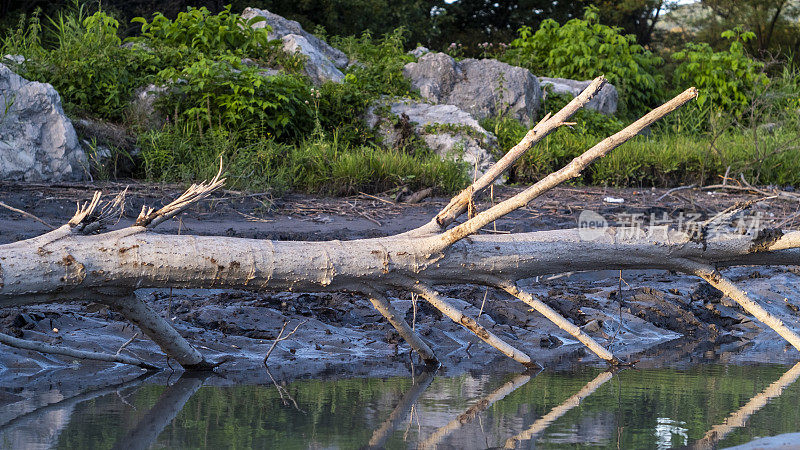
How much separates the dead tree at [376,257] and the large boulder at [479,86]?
6.80 meters

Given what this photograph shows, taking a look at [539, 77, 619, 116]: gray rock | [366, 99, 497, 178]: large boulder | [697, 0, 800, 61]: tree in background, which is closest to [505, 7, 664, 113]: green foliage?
[539, 77, 619, 116]: gray rock

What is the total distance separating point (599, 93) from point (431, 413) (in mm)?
9189

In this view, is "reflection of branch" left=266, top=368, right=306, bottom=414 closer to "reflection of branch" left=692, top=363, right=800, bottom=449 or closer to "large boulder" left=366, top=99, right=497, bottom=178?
"reflection of branch" left=692, top=363, right=800, bottom=449

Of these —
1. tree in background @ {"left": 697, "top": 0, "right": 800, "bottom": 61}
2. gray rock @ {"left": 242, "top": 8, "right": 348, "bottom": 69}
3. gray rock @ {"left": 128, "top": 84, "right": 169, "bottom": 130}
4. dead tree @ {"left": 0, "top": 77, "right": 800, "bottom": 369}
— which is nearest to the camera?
dead tree @ {"left": 0, "top": 77, "right": 800, "bottom": 369}

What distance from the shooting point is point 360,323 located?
4145 millimetres

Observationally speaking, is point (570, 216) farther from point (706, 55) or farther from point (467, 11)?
point (467, 11)

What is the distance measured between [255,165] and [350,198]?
37.2 inches

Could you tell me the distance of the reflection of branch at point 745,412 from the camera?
2.24m

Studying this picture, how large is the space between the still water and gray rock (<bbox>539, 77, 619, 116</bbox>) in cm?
805

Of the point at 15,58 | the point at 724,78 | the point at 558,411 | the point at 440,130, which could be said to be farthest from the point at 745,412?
the point at 724,78

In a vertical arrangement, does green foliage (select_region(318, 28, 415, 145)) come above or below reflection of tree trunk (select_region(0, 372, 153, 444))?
above

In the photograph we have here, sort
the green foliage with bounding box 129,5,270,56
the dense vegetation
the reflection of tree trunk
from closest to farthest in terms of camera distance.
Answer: the reflection of tree trunk, the dense vegetation, the green foliage with bounding box 129,5,270,56

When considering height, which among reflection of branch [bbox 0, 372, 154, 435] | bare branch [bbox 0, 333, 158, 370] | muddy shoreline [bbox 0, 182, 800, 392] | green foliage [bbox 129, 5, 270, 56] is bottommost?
muddy shoreline [bbox 0, 182, 800, 392]

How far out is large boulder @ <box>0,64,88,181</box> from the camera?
693 centimetres
